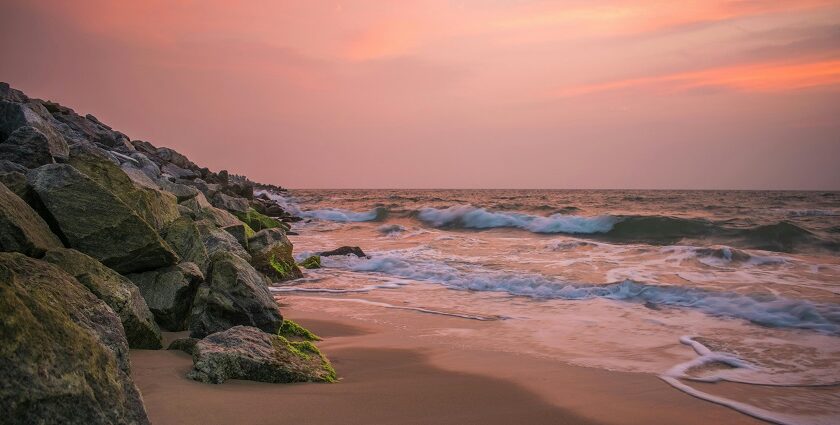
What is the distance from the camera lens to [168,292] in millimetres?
4652

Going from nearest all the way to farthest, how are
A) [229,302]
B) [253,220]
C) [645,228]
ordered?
1. [229,302]
2. [253,220]
3. [645,228]

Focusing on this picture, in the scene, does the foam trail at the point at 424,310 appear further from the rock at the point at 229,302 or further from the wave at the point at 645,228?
the wave at the point at 645,228

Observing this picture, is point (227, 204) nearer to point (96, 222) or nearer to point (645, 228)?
point (96, 222)

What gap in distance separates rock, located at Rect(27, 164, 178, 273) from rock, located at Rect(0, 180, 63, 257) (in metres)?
0.27

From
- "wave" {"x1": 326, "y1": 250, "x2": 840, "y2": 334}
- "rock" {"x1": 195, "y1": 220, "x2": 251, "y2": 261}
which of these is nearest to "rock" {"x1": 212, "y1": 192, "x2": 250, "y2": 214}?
"wave" {"x1": 326, "y1": 250, "x2": 840, "y2": 334}

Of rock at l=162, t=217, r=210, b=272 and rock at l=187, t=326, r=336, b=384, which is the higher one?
rock at l=162, t=217, r=210, b=272

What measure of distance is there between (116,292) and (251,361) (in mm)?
1026

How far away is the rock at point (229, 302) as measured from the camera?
448 centimetres

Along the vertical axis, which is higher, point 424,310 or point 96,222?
point 96,222

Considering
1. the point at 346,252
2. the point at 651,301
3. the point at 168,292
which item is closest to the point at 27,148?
the point at 168,292

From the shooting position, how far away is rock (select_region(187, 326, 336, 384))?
3489 mm

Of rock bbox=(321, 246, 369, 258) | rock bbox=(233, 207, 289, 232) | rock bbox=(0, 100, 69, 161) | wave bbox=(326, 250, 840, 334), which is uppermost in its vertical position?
rock bbox=(0, 100, 69, 161)

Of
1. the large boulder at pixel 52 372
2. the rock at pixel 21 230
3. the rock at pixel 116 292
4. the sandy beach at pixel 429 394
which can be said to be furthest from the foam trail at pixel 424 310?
the large boulder at pixel 52 372

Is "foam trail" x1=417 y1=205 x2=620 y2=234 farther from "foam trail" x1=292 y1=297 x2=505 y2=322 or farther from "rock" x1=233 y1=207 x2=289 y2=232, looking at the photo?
"foam trail" x1=292 y1=297 x2=505 y2=322
